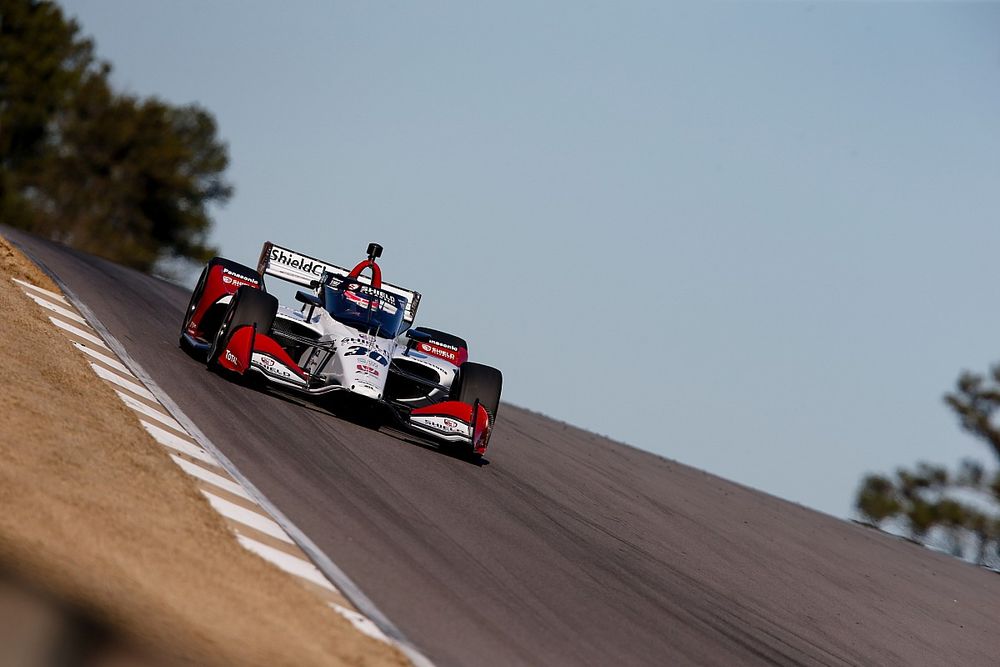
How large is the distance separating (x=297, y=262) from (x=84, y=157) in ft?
170

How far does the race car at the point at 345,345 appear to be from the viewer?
1206cm

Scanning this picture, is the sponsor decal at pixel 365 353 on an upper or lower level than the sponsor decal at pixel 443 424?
upper

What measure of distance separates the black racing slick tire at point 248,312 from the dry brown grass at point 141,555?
398cm

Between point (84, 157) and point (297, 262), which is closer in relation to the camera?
point (297, 262)

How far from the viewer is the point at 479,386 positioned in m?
13.0

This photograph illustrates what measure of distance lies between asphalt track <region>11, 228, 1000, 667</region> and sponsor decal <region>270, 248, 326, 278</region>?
165 centimetres

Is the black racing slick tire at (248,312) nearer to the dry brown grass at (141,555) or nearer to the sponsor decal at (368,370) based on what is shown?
the sponsor decal at (368,370)

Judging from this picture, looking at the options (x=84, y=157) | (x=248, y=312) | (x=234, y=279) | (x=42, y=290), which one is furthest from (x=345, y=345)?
(x=84, y=157)

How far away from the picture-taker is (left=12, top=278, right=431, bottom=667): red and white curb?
5.91 meters

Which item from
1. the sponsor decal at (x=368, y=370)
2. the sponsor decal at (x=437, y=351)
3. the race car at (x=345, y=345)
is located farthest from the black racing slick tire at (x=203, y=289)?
the sponsor decal at (x=368, y=370)

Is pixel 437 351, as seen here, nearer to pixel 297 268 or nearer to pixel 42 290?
pixel 297 268

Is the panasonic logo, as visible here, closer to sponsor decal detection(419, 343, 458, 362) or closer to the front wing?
the front wing

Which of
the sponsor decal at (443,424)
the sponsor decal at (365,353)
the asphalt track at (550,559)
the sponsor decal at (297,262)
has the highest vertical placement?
the sponsor decal at (297,262)

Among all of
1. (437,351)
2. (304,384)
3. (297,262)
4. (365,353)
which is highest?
(297,262)
